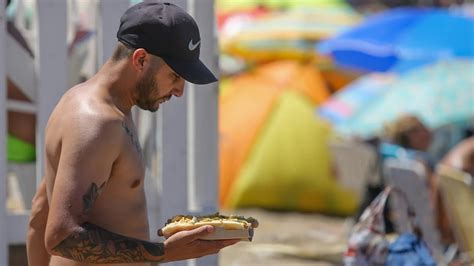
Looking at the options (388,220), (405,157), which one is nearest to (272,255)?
(405,157)

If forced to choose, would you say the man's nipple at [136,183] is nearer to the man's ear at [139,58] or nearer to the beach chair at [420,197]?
the man's ear at [139,58]

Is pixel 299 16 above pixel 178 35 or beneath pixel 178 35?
beneath

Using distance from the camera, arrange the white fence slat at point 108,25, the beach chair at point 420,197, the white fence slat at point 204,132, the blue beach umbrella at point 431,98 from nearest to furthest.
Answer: the white fence slat at point 108,25
the white fence slat at point 204,132
the beach chair at point 420,197
the blue beach umbrella at point 431,98

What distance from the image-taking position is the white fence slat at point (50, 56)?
5.09 meters

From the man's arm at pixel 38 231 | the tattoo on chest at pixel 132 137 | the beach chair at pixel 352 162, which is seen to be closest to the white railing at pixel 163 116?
the man's arm at pixel 38 231

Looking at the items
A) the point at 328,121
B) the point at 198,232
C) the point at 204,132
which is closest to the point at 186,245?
the point at 198,232

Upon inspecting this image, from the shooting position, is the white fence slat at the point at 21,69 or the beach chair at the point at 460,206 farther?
the beach chair at the point at 460,206

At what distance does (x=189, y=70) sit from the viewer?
3338 mm

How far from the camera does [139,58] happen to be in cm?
332

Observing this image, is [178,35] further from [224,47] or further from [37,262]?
[224,47]

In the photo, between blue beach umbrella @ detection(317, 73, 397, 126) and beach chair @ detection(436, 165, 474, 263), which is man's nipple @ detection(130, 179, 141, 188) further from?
blue beach umbrella @ detection(317, 73, 397, 126)

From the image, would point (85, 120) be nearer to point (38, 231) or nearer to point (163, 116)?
point (38, 231)

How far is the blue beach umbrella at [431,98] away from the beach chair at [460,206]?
1993 millimetres

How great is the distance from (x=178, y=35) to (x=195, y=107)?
2.05 meters
